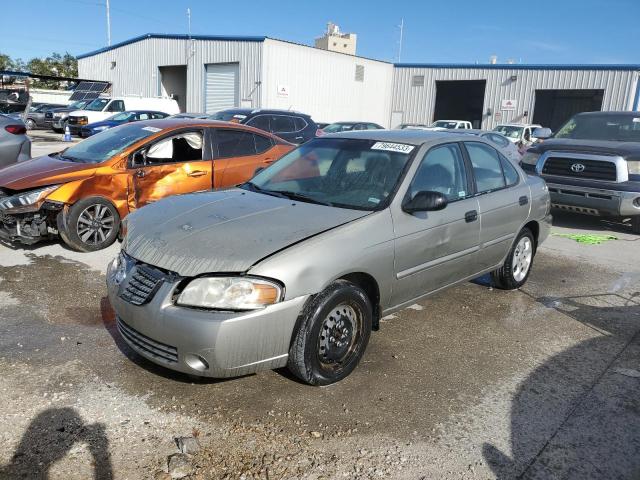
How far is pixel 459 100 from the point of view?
38469mm

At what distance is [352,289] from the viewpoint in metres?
3.42

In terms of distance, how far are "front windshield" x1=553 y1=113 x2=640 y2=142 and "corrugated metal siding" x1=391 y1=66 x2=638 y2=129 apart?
848 inches

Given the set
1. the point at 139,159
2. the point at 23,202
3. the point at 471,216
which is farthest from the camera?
the point at 139,159

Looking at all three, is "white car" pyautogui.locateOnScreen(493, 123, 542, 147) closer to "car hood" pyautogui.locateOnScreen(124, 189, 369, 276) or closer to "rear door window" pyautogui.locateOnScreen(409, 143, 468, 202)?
"rear door window" pyautogui.locateOnScreen(409, 143, 468, 202)

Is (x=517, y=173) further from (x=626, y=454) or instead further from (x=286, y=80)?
(x=286, y=80)

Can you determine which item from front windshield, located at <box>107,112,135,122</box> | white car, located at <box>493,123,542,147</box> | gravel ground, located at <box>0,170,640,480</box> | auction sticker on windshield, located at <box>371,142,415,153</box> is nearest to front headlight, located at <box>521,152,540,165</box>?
gravel ground, located at <box>0,170,640,480</box>

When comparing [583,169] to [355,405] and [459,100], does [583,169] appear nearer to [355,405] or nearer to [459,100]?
[355,405]

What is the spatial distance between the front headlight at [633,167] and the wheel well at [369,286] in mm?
6391

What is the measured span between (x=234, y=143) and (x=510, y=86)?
2748 centimetres

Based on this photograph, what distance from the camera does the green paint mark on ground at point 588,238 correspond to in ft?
26.6

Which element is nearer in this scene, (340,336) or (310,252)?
(310,252)

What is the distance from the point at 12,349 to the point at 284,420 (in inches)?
82.5

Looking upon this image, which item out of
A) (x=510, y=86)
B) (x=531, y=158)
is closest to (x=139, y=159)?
(x=531, y=158)

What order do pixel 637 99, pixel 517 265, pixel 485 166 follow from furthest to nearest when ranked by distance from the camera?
pixel 637 99, pixel 517 265, pixel 485 166
